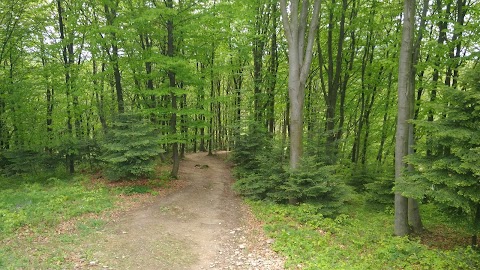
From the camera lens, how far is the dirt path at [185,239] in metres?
6.10

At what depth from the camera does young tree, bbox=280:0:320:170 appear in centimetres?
998

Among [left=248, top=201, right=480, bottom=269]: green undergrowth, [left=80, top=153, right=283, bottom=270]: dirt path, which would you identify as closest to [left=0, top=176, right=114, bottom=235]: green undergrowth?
[left=80, top=153, right=283, bottom=270]: dirt path

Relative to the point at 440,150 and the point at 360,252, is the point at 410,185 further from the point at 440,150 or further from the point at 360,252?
the point at 360,252

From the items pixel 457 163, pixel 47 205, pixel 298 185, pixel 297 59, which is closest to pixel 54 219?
pixel 47 205

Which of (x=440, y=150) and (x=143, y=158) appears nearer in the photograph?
(x=440, y=150)

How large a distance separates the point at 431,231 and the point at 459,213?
7.78ft

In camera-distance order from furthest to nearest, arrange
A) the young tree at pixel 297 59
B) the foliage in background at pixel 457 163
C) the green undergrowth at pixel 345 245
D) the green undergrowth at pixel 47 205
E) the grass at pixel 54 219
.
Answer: the young tree at pixel 297 59 → the green undergrowth at pixel 47 205 → the grass at pixel 54 219 → the green undergrowth at pixel 345 245 → the foliage in background at pixel 457 163

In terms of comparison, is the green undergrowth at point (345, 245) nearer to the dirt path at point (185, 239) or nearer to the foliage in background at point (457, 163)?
the dirt path at point (185, 239)

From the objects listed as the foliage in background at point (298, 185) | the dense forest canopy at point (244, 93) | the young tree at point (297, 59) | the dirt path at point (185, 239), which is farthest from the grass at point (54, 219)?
the young tree at point (297, 59)

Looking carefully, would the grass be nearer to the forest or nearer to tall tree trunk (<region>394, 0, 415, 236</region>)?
the forest

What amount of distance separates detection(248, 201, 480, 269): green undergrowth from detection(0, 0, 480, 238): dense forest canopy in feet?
3.09

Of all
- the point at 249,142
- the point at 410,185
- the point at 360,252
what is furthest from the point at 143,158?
the point at 410,185

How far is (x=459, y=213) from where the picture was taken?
258 inches

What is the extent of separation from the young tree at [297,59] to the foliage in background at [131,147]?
4972 mm
